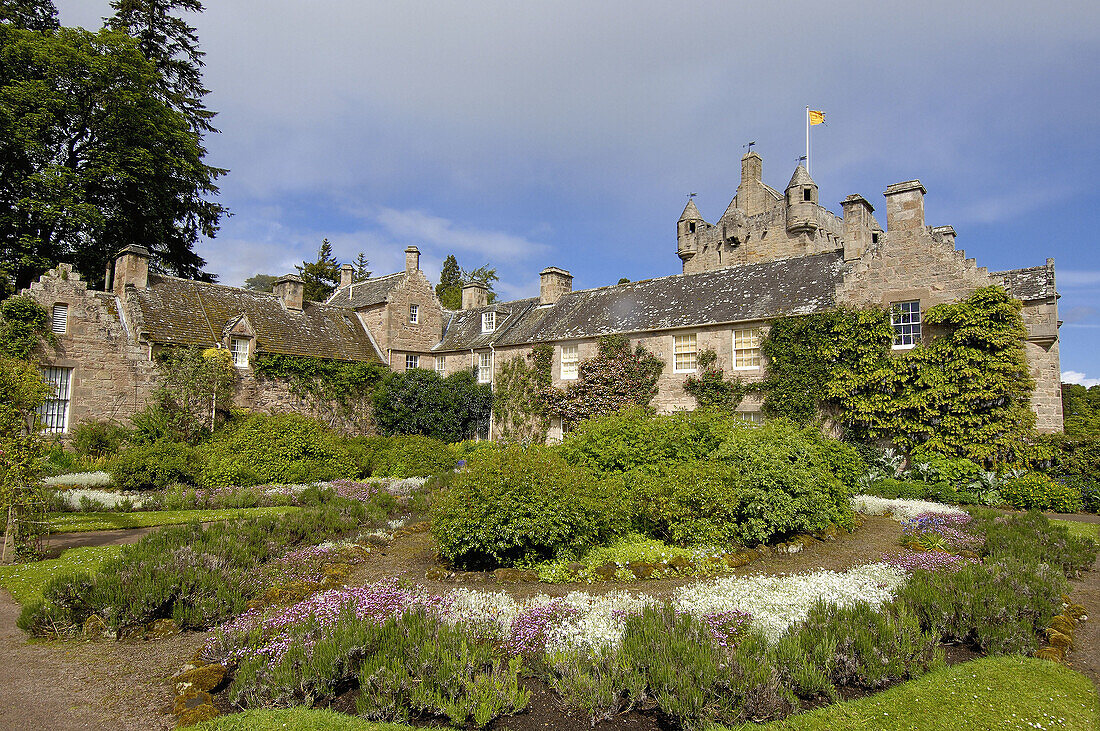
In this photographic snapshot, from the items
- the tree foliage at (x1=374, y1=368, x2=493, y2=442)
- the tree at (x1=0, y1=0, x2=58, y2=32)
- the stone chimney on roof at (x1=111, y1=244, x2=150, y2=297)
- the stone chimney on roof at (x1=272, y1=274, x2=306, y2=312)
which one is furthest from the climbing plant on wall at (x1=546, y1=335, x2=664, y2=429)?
the tree at (x1=0, y1=0, x2=58, y2=32)

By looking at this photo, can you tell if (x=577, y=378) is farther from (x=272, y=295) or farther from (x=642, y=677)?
(x=642, y=677)

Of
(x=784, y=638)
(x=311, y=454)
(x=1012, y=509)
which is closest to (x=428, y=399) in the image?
(x=311, y=454)

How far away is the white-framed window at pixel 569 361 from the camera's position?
26297mm

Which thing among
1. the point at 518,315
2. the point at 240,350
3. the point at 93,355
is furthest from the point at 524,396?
the point at 93,355

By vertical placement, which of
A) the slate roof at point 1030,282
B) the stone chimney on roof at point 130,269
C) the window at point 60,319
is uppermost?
the stone chimney on roof at point 130,269

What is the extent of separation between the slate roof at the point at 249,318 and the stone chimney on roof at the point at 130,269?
0.42 meters

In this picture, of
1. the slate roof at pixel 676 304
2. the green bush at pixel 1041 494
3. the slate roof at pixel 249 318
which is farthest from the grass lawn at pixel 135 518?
the green bush at pixel 1041 494

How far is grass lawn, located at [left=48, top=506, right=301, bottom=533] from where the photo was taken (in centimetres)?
1214

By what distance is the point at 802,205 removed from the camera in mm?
39281

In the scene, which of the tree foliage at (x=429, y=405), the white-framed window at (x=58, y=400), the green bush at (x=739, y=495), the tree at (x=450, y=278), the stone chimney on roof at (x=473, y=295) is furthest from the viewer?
the tree at (x=450, y=278)

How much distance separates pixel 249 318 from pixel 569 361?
14524 mm

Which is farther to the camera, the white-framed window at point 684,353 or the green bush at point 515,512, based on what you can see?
the white-framed window at point 684,353

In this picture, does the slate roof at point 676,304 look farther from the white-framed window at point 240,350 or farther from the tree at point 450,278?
the tree at point 450,278

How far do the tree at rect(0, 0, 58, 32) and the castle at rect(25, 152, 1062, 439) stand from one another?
12.6 m
